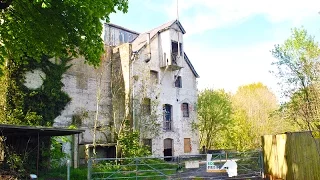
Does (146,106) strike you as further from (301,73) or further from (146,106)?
(301,73)

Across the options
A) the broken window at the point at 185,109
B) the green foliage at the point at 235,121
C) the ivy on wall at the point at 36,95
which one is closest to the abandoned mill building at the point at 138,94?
the broken window at the point at 185,109

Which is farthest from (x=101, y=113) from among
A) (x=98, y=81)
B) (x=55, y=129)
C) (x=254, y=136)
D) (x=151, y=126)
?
(x=254, y=136)

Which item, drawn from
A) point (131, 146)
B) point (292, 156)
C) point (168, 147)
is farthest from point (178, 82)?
point (292, 156)

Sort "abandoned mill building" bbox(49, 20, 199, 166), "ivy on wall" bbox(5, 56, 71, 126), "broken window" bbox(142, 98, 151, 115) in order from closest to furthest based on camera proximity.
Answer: "ivy on wall" bbox(5, 56, 71, 126) < "abandoned mill building" bbox(49, 20, 199, 166) < "broken window" bbox(142, 98, 151, 115)

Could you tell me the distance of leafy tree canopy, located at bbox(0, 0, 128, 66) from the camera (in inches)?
379

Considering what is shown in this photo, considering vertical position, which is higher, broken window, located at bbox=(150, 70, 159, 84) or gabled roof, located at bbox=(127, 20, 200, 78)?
gabled roof, located at bbox=(127, 20, 200, 78)

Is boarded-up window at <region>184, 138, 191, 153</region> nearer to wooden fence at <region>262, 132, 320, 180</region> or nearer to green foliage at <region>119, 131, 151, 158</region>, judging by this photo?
green foliage at <region>119, 131, 151, 158</region>

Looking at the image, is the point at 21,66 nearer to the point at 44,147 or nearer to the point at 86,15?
the point at 44,147

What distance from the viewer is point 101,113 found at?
25.1m

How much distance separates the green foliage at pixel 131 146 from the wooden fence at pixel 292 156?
10.3 meters

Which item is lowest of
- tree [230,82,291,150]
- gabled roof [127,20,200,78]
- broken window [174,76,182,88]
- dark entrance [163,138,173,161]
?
dark entrance [163,138,173,161]

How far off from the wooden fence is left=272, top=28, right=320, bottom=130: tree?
29.0 ft

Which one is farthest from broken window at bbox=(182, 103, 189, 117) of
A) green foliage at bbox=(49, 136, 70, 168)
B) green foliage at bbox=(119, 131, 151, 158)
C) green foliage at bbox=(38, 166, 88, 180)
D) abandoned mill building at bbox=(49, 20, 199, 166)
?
green foliage at bbox=(38, 166, 88, 180)

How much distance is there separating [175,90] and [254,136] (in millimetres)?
11276
